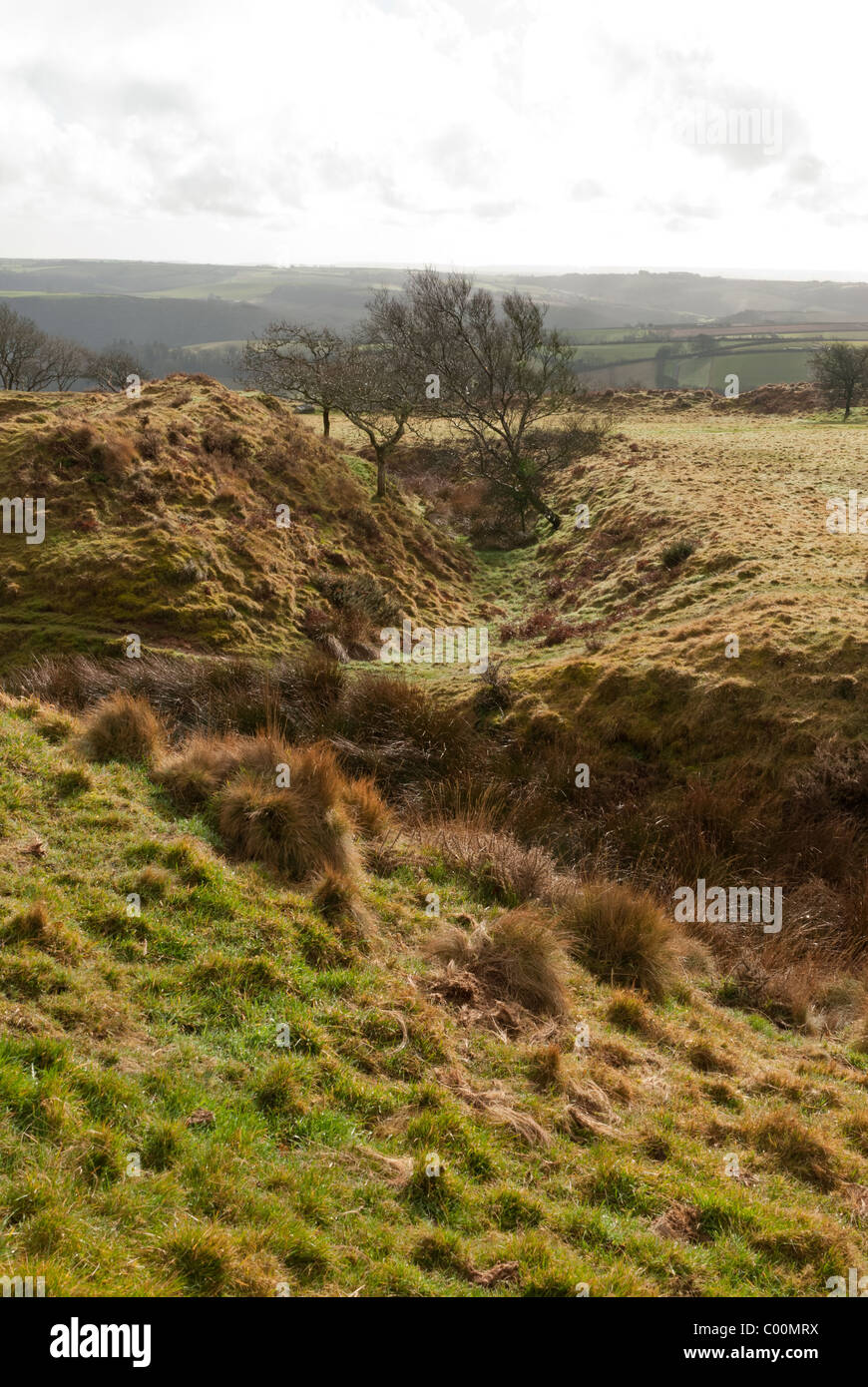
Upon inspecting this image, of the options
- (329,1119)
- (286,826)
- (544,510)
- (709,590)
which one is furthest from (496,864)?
(544,510)

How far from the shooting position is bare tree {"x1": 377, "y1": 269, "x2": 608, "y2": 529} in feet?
103

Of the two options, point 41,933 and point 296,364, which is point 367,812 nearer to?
point 41,933

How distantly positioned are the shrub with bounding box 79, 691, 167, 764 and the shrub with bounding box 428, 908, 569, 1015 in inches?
180

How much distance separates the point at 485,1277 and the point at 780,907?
6.92 meters

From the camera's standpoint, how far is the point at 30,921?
19.3ft

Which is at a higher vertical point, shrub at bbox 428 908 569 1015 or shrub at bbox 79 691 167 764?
shrub at bbox 79 691 167 764

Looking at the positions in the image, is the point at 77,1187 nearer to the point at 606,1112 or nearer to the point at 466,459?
the point at 606,1112

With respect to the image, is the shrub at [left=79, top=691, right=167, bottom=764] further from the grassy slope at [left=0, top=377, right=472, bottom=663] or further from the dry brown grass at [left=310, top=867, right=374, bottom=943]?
the grassy slope at [left=0, top=377, right=472, bottom=663]

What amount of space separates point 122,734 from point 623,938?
662 centimetres

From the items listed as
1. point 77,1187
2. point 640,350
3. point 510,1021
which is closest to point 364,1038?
point 510,1021

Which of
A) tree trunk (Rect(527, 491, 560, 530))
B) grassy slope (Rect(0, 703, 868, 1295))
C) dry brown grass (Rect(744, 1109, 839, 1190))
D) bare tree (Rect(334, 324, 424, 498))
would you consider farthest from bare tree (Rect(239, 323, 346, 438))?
dry brown grass (Rect(744, 1109, 839, 1190))

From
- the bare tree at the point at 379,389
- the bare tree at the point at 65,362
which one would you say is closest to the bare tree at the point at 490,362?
the bare tree at the point at 379,389

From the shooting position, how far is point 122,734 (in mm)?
9703

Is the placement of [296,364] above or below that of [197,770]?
above
